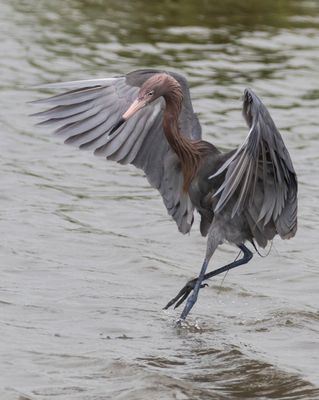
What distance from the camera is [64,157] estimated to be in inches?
505

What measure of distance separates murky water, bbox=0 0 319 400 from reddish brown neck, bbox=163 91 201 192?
1.14 metres

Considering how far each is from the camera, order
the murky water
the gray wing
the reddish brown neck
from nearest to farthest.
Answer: the murky water, the reddish brown neck, the gray wing

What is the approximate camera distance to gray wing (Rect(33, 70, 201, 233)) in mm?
8711

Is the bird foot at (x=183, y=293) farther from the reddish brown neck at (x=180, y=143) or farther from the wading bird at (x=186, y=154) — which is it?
the reddish brown neck at (x=180, y=143)

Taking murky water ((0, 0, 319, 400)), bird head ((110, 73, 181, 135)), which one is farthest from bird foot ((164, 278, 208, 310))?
bird head ((110, 73, 181, 135))

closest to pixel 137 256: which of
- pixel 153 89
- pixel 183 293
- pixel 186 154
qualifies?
pixel 183 293

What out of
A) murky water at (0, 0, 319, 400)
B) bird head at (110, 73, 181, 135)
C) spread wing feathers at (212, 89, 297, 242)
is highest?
bird head at (110, 73, 181, 135)

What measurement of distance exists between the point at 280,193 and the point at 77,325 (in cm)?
174

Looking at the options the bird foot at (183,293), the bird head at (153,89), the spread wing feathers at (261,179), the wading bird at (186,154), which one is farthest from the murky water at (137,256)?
the bird head at (153,89)

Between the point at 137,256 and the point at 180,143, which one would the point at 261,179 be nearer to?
the point at 180,143

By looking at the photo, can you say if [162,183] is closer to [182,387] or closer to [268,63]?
[182,387]

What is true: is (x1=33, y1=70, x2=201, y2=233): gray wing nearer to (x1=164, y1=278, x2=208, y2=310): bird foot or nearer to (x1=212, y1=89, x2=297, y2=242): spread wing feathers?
(x1=164, y1=278, x2=208, y2=310): bird foot

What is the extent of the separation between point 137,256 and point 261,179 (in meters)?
2.17

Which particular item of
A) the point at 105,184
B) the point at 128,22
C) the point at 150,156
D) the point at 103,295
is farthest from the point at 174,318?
the point at 128,22
